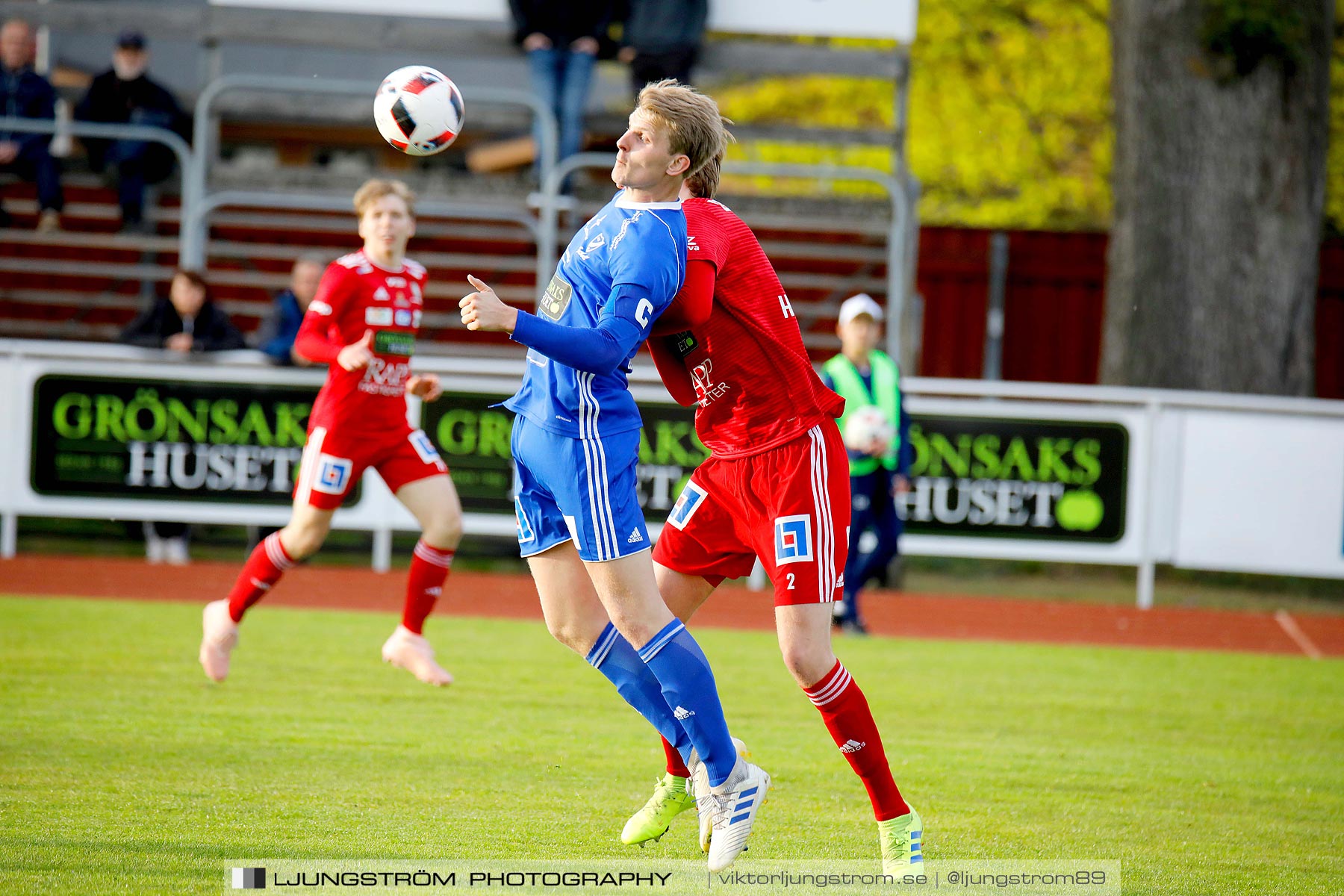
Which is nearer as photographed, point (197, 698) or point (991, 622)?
point (197, 698)

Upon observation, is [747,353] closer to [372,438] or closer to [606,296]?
[606,296]

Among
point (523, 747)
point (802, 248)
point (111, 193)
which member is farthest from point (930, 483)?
point (111, 193)

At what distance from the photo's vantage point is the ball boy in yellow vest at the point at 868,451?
32.6 ft

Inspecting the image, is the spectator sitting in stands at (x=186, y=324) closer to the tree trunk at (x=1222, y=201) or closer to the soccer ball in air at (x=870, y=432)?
the soccer ball in air at (x=870, y=432)

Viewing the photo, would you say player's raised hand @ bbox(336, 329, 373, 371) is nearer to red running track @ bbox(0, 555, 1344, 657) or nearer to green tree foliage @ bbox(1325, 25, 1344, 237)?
red running track @ bbox(0, 555, 1344, 657)

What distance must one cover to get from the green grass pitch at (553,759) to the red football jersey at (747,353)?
1.32 meters

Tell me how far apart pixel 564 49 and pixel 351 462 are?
8.38 m

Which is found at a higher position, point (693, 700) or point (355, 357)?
point (355, 357)

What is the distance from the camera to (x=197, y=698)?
6777mm

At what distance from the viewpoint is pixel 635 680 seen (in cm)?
462

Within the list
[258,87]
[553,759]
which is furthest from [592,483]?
[258,87]

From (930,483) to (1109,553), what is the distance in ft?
4.99

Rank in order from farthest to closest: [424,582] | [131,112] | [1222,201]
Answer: [131,112] < [1222,201] < [424,582]

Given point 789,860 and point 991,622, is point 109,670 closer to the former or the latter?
point 789,860
